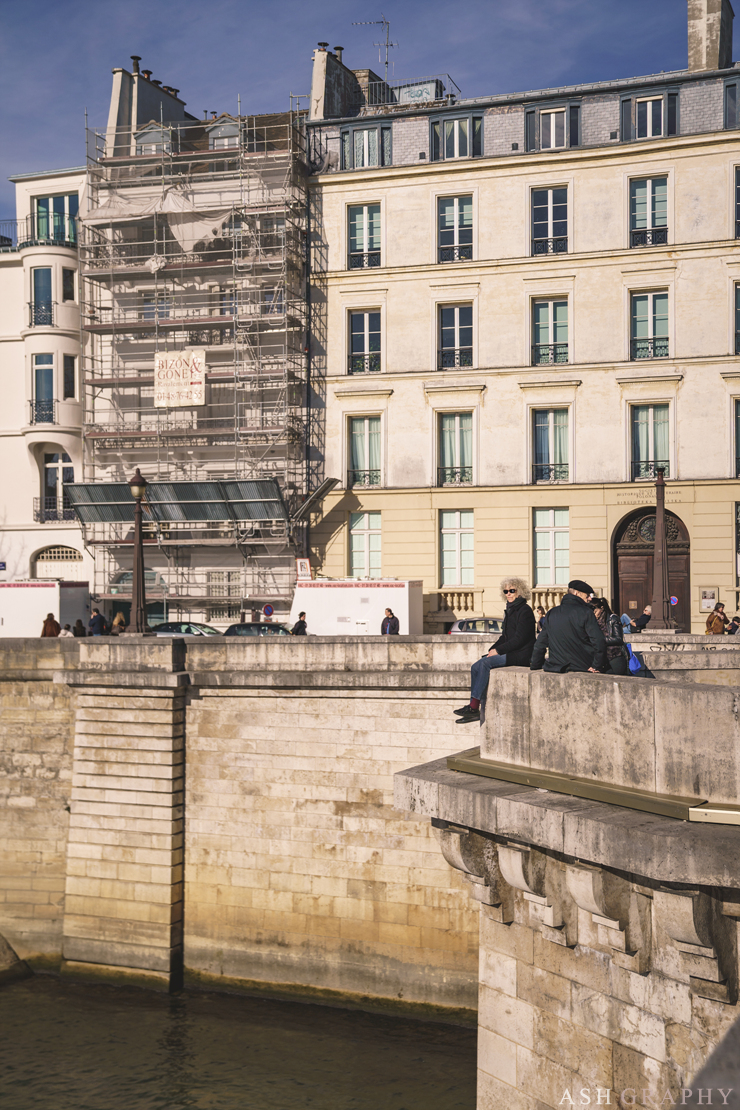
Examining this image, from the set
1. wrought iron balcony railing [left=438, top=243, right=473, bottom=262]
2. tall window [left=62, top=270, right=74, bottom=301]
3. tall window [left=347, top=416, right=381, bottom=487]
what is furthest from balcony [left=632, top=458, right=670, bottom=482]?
tall window [left=62, top=270, right=74, bottom=301]

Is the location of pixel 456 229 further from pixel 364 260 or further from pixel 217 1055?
pixel 217 1055

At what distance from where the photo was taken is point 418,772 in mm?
6719

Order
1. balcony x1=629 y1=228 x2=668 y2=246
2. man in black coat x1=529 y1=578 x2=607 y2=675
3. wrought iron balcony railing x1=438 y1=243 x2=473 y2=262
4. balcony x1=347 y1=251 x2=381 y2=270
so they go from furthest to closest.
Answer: balcony x1=347 y1=251 x2=381 y2=270, wrought iron balcony railing x1=438 y1=243 x2=473 y2=262, balcony x1=629 y1=228 x2=668 y2=246, man in black coat x1=529 y1=578 x2=607 y2=675

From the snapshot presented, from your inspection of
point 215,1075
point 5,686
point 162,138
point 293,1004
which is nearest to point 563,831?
point 215,1075

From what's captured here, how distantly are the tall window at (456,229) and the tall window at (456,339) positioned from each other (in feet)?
4.66

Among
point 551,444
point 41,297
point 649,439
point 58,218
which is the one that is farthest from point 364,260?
point 58,218

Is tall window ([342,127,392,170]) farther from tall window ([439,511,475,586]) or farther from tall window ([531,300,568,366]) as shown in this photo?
tall window ([439,511,475,586])

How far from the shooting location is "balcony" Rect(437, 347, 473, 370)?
→ 29.4 m

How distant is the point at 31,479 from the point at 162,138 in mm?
11668

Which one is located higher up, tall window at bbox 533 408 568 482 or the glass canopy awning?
tall window at bbox 533 408 568 482

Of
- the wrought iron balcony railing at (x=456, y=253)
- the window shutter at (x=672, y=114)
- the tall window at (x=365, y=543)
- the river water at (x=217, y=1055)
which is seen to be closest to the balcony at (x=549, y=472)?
the tall window at (x=365, y=543)

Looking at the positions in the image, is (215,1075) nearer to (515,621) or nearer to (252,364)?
(515,621)

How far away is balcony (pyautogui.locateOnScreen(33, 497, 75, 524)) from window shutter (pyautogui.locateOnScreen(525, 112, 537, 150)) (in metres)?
17.5

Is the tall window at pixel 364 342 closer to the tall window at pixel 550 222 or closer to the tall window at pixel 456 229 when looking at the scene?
the tall window at pixel 456 229
